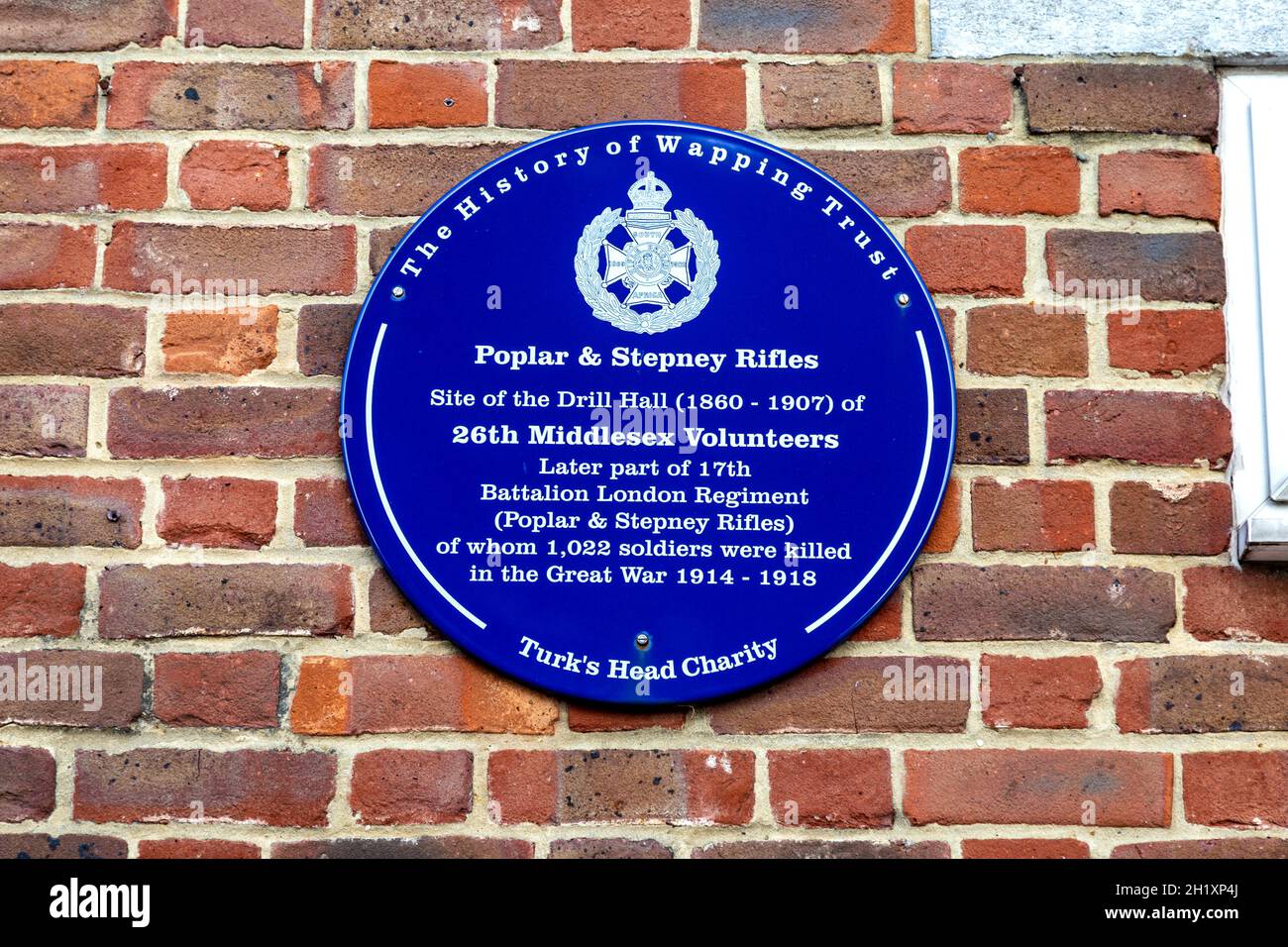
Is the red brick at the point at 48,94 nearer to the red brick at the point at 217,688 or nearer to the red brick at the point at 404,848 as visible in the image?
the red brick at the point at 217,688

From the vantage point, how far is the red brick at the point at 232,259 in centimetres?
159

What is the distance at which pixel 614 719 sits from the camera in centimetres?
152

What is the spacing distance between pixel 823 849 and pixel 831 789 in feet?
0.22

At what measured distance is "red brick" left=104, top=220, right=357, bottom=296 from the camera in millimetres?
1595

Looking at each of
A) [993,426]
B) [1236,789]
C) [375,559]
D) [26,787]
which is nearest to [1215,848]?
[1236,789]

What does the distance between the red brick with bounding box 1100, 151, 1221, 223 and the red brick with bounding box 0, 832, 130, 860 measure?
1.37m

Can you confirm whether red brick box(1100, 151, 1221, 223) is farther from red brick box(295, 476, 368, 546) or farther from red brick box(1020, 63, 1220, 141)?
red brick box(295, 476, 368, 546)

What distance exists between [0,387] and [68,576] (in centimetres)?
24

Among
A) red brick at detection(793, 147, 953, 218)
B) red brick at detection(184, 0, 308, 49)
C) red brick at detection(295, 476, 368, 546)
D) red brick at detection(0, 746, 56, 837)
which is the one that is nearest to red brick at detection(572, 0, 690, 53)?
red brick at detection(793, 147, 953, 218)

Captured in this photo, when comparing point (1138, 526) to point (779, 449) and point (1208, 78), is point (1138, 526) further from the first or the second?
point (1208, 78)

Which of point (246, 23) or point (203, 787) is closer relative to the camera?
point (203, 787)

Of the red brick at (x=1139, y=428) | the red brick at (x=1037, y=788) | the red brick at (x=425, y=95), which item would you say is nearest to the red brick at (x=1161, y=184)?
the red brick at (x=1139, y=428)

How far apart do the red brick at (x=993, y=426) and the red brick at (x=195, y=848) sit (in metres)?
0.93

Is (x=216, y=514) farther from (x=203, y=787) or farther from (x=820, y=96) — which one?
(x=820, y=96)
